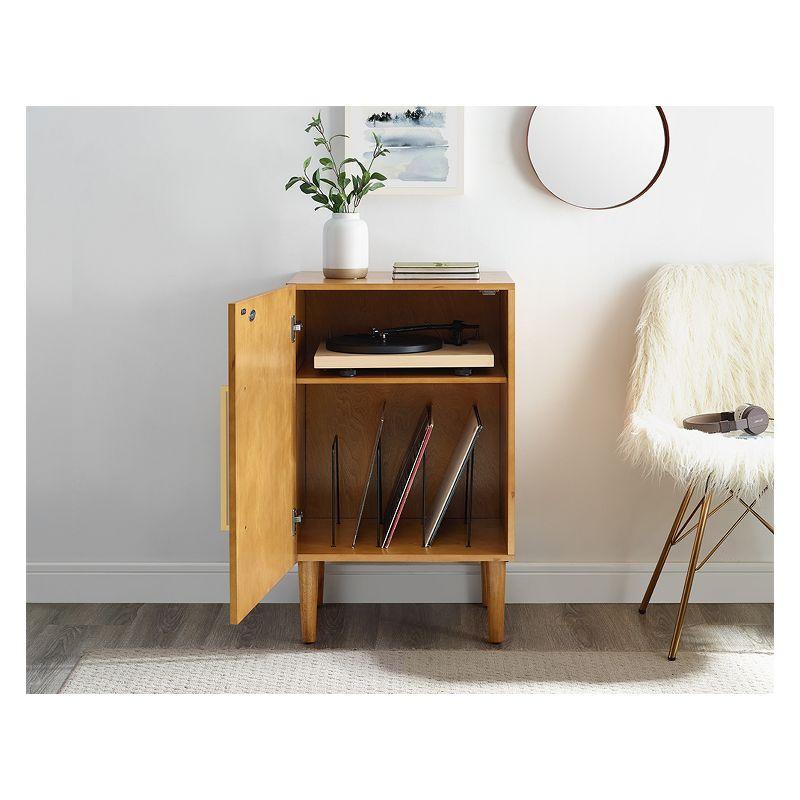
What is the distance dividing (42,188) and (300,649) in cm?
147

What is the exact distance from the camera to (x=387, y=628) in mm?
2326

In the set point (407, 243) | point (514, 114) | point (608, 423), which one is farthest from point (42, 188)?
point (608, 423)

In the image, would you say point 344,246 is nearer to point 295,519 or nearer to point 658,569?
point 295,519

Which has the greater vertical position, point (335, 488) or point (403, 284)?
point (403, 284)

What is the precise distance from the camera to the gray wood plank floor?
2207 mm

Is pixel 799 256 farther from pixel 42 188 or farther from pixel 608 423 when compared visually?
pixel 42 188

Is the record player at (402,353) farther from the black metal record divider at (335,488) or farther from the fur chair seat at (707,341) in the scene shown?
the fur chair seat at (707,341)

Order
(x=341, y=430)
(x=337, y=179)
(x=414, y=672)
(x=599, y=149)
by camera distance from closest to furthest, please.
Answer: (x=414, y=672) → (x=337, y=179) → (x=599, y=149) → (x=341, y=430)

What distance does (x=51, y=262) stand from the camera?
2377mm

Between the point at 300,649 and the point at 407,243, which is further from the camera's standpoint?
the point at 407,243

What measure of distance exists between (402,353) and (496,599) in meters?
0.69

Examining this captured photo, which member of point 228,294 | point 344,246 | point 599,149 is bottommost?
point 228,294

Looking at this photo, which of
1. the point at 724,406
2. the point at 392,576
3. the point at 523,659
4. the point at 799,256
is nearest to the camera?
the point at 799,256

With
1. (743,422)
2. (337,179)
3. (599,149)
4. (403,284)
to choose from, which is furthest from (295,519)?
(599,149)
